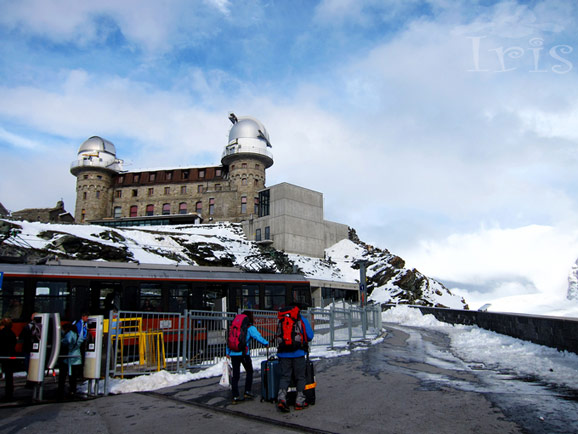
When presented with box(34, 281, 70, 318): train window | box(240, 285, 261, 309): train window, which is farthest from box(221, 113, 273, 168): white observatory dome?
box(34, 281, 70, 318): train window

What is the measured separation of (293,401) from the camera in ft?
24.9

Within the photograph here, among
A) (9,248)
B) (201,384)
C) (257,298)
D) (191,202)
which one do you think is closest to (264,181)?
(191,202)

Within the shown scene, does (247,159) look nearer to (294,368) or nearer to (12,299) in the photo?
(12,299)

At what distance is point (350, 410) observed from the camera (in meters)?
7.02

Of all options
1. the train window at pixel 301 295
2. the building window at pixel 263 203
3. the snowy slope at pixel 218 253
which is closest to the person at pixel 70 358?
the train window at pixel 301 295

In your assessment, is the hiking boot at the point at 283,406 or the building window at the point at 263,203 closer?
the hiking boot at the point at 283,406

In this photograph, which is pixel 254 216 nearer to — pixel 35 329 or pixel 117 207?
pixel 117 207

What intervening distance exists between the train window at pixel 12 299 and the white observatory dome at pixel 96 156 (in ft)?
218

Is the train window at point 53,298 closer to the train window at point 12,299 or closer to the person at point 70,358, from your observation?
the train window at point 12,299

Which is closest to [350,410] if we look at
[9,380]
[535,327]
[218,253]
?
[9,380]

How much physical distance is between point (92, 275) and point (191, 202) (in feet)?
196

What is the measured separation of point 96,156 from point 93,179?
4.02 meters

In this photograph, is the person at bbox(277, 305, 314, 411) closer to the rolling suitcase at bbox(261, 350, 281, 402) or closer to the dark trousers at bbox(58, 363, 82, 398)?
the rolling suitcase at bbox(261, 350, 281, 402)

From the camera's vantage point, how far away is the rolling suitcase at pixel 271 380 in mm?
7750
